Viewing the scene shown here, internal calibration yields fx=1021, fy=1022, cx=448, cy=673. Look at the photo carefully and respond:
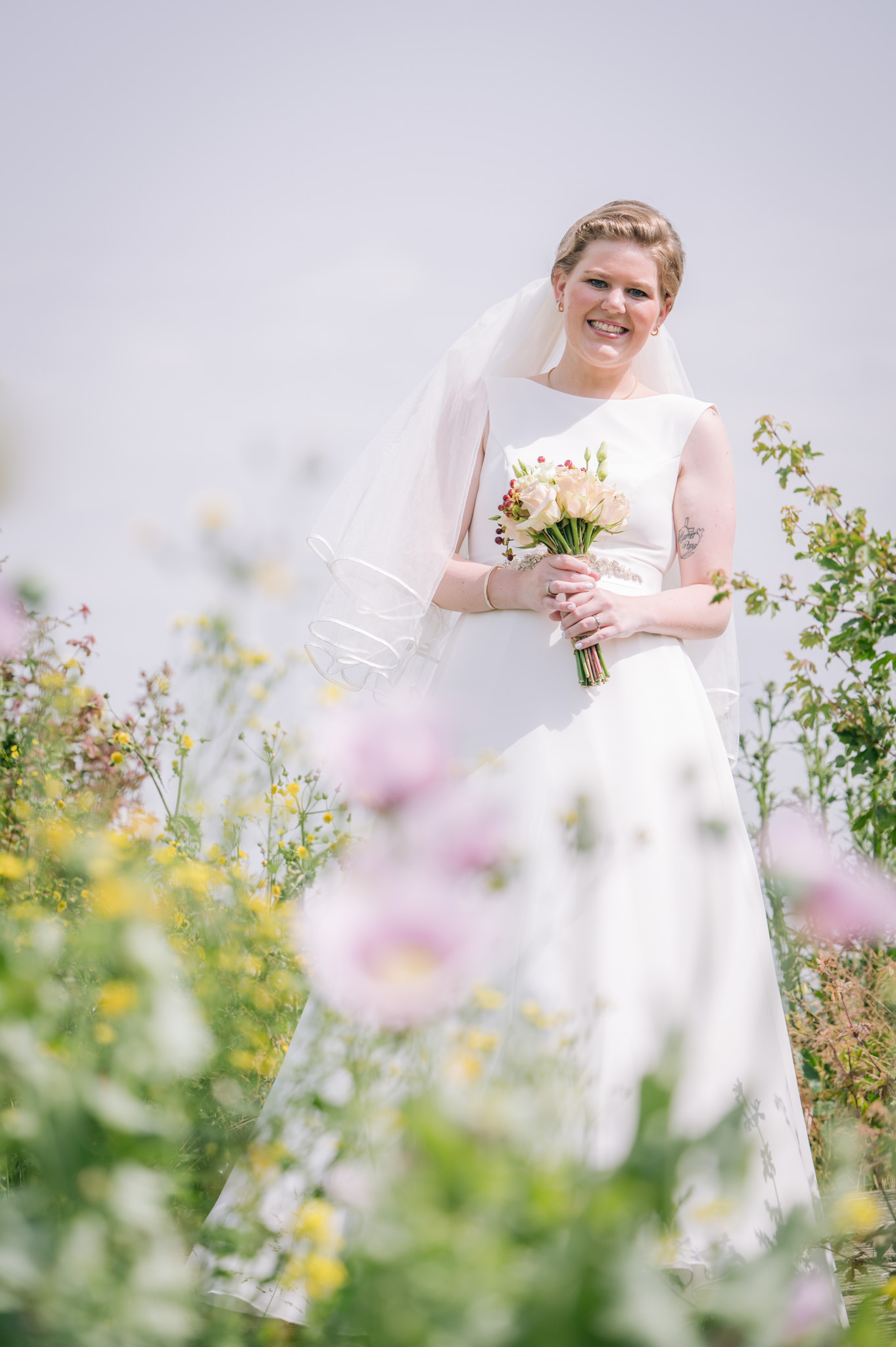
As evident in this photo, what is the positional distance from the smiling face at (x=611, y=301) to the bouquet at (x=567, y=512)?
405 mm

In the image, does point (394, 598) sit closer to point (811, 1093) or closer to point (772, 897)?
point (772, 897)

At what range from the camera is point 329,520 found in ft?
8.70

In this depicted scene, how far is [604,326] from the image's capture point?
2.56m

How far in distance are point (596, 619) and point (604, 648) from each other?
14cm

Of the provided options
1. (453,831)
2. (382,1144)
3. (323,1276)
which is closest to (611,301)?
(453,831)

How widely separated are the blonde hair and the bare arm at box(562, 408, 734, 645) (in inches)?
14.6

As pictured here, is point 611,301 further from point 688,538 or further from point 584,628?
point 584,628

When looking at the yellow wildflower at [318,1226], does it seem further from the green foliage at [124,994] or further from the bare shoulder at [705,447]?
the bare shoulder at [705,447]

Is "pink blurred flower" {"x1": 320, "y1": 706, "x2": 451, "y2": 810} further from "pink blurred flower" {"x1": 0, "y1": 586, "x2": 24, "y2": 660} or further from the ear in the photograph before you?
"pink blurred flower" {"x1": 0, "y1": 586, "x2": 24, "y2": 660}

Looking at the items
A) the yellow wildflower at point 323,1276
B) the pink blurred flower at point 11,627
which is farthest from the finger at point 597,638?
the pink blurred flower at point 11,627

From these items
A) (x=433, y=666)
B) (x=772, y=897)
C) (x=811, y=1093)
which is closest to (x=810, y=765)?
(x=772, y=897)

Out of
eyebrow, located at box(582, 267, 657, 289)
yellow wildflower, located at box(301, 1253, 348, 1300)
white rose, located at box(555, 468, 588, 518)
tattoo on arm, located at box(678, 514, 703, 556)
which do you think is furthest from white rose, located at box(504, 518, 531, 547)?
yellow wildflower, located at box(301, 1253, 348, 1300)

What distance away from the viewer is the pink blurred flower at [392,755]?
3.00 feet

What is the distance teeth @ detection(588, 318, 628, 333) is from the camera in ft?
8.39
